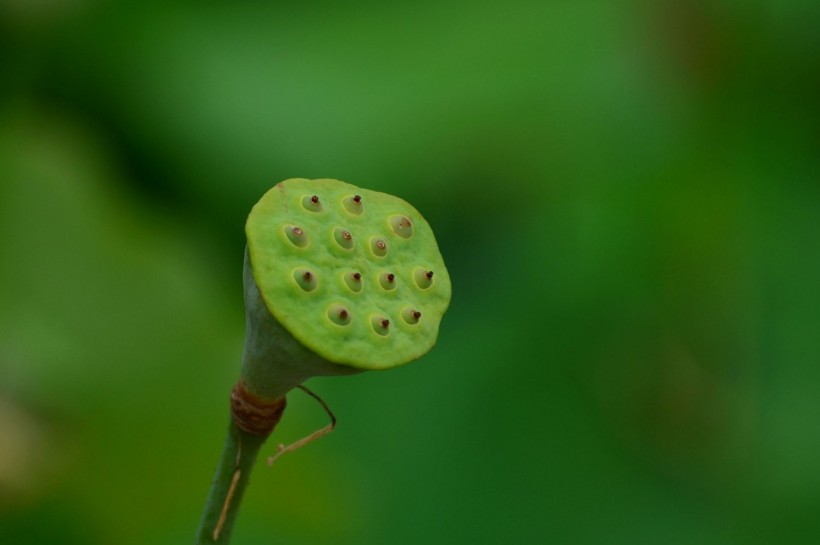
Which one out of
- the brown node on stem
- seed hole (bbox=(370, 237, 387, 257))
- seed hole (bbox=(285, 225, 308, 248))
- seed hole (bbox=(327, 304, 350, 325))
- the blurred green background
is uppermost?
seed hole (bbox=(285, 225, 308, 248))

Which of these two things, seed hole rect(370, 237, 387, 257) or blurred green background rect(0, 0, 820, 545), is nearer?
seed hole rect(370, 237, 387, 257)

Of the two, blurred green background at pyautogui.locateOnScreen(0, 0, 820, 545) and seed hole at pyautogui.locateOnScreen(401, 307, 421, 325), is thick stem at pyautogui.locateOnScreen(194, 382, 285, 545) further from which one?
blurred green background at pyautogui.locateOnScreen(0, 0, 820, 545)

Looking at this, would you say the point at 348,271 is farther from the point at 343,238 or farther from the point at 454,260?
the point at 454,260

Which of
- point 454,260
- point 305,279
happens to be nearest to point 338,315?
point 305,279

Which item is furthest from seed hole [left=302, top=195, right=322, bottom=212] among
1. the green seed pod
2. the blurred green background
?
the blurred green background

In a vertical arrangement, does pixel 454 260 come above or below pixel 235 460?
below

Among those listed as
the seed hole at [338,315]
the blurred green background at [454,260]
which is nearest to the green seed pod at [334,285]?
the seed hole at [338,315]

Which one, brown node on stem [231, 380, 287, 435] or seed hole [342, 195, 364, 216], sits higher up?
seed hole [342, 195, 364, 216]
